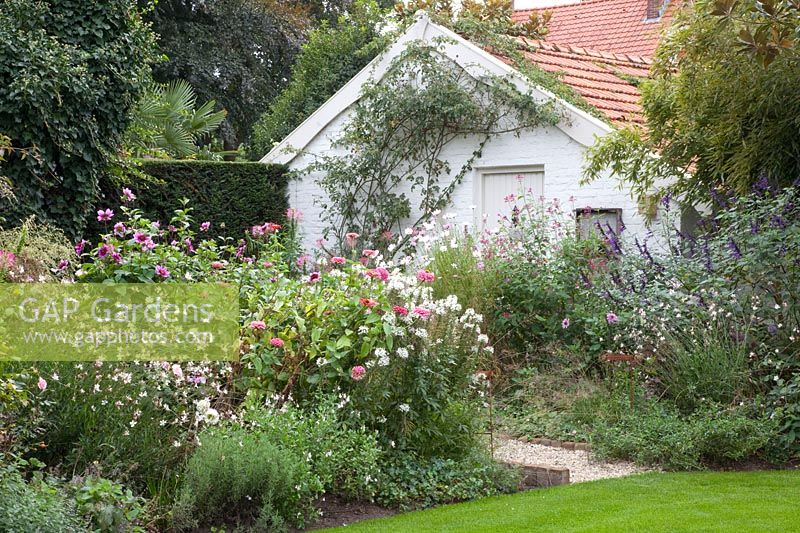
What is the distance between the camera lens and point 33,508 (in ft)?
14.0

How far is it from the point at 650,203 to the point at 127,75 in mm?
6334

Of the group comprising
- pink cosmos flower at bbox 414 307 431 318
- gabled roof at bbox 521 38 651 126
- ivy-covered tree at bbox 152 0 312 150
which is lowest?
pink cosmos flower at bbox 414 307 431 318

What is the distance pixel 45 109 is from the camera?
10.7m

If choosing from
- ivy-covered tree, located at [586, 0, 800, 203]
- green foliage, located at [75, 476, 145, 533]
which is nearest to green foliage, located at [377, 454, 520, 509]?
green foliage, located at [75, 476, 145, 533]

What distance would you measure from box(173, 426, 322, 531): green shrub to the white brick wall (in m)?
6.95

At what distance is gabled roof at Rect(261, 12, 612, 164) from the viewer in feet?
38.4

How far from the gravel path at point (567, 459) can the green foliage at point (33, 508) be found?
3.16 metres

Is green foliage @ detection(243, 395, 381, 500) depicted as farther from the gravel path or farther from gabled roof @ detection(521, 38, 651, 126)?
gabled roof @ detection(521, 38, 651, 126)

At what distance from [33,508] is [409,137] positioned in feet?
30.8

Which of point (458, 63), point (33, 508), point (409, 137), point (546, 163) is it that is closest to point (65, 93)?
point (409, 137)

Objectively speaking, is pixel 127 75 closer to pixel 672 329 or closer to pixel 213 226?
pixel 213 226

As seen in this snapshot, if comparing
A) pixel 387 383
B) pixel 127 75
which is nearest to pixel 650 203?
pixel 387 383

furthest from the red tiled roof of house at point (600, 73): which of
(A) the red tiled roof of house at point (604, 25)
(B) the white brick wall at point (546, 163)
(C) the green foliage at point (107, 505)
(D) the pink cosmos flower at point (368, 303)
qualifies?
(C) the green foliage at point (107, 505)

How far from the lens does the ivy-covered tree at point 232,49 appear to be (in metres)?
24.9
